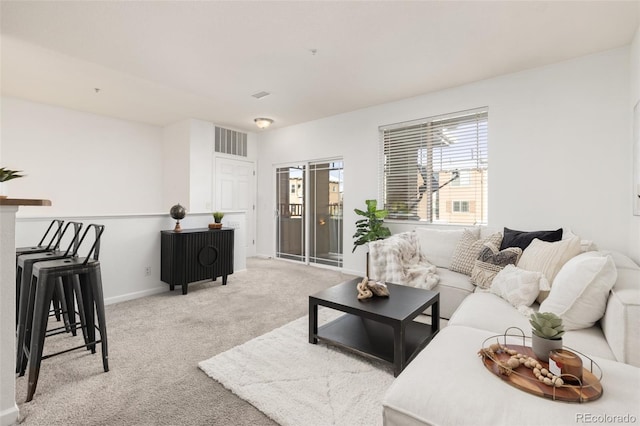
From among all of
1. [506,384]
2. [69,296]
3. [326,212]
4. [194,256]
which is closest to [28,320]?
[69,296]

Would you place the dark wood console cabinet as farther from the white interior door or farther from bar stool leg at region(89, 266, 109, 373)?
the white interior door

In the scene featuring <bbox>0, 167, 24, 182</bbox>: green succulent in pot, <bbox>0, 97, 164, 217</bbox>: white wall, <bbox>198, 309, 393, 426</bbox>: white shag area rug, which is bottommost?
<bbox>198, 309, 393, 426</bbox>: white shag area rug

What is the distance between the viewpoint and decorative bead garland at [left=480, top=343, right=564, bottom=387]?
3.52 feet

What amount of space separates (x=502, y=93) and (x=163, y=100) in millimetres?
4642

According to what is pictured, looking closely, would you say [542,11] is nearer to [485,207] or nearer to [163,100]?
[485,207]

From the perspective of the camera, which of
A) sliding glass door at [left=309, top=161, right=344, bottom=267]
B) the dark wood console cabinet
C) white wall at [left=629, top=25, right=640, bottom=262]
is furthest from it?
sliding glass door at [left=309, top=161, right=344, bottom=267]

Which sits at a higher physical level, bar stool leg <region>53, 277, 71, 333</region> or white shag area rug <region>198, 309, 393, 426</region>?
bar stool leg <region>53, 277, 71, 333</region>

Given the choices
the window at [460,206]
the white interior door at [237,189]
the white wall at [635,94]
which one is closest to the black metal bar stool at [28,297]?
the white interior door at [237,189]

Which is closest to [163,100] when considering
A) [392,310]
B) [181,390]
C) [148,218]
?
A: [148,218]

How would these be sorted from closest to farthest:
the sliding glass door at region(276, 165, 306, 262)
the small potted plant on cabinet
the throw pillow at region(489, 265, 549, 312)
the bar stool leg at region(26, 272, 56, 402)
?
the bar stool leg at region(26, 272, 56, 402)
the throw pillow at region(489, 265, 549, 312)
the small potted plant on cabinet
the sliding glass door at region(276, 165, 306, 262)

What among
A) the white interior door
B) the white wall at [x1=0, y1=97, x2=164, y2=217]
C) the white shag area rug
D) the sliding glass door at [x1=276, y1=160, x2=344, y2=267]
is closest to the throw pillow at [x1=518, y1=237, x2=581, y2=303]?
the white shag area rug

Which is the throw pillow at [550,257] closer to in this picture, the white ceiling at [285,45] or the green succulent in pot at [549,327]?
the green succulent in pot at [549,327]

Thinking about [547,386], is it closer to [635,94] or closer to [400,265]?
[400,265]

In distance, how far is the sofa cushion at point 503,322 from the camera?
5.03ft
